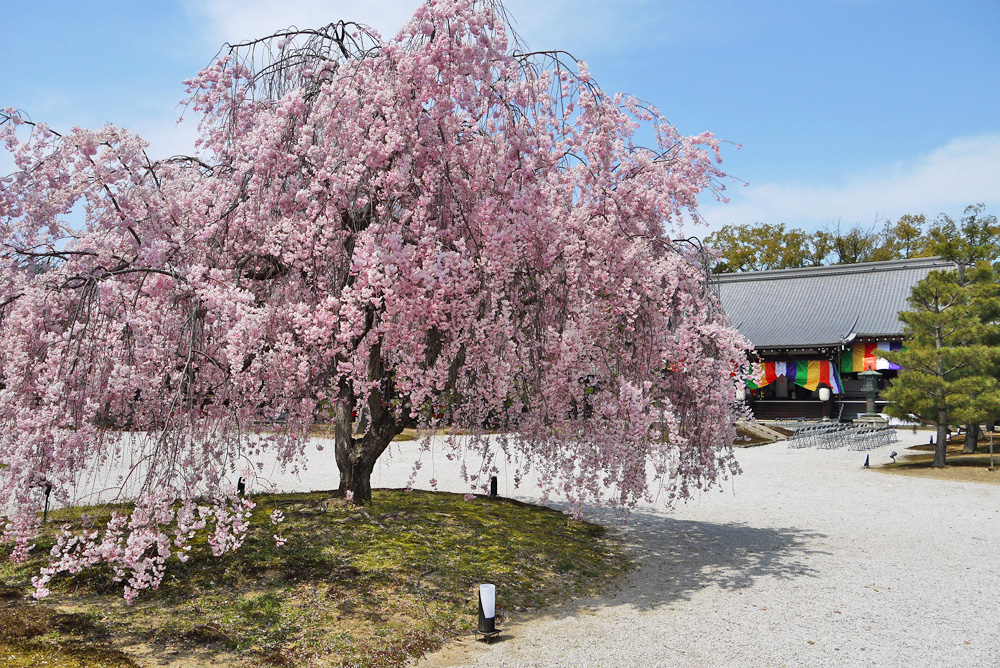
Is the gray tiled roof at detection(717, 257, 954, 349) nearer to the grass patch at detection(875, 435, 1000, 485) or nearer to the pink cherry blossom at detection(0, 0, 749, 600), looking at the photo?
the grass patch at detection(875, 435, 1000, 485)

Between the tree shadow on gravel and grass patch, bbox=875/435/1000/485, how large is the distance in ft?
28.7

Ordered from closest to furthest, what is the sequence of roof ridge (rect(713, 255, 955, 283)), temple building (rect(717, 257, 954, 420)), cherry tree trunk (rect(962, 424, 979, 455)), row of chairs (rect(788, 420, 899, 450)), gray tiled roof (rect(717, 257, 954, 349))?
cherry tree trunk (rect(962, 424, 979, 455)), row of chairs (rect(788, 420, 899, 450)), temple building (rect(717, 257, 954, 420)), gray tiled roof (rect(717, 257, 954, 349)), roof ridge (rect(713, 255, 955, 283))

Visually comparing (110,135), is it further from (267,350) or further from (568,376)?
(568,376)

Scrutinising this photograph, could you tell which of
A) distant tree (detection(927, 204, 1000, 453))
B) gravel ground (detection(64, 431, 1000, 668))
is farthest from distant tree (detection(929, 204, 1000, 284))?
gravel ground (detection(64, 431, 1000, 668))

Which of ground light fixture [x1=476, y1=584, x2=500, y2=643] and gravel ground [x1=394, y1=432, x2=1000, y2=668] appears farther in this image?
ground light fixture [x1=476, y1=584, x2=500, y2=643]

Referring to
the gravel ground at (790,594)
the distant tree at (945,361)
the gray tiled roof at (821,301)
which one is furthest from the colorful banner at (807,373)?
the gravel ground at (790,594)

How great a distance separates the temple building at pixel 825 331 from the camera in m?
33.4

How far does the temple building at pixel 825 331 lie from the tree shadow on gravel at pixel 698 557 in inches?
823

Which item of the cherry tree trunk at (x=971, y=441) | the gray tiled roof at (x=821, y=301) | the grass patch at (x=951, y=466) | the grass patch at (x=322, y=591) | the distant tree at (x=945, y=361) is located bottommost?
the grass patch at (x=322, y=591)

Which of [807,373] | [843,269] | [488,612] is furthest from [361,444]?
[843,269]

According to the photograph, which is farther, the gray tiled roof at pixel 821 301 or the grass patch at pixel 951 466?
the gray tiled roof at pixel 821 301

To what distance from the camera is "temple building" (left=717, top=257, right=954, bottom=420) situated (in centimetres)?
3338

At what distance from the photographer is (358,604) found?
24.0ft

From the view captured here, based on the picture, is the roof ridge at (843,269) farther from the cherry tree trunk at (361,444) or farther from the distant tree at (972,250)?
the cherry tree trunk at (361,444)
